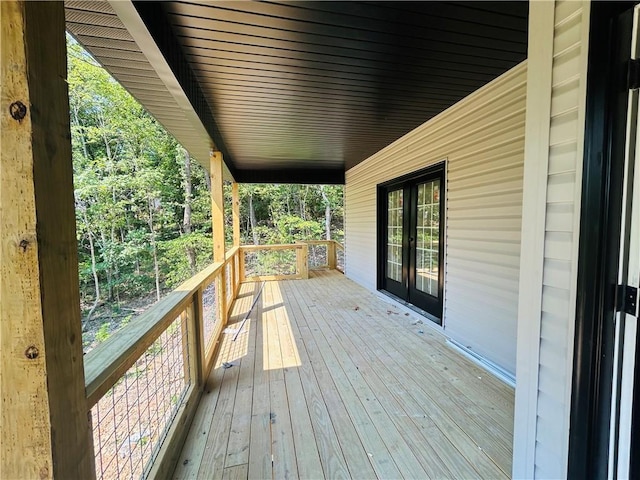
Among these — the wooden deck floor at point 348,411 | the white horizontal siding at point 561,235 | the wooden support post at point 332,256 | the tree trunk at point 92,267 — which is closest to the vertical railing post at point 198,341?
the wooden deck floor at point 348,411

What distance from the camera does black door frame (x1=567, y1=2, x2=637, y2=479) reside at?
1.07m

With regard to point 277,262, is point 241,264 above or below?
above

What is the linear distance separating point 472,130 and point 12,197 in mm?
3282

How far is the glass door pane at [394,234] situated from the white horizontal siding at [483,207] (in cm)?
107

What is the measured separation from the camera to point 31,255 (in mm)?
662

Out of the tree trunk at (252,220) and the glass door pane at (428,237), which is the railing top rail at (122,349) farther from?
the tree trunk at (252,220)

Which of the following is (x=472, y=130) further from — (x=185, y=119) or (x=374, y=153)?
(x=185, y=119)

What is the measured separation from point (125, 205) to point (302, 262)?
27.6 feet

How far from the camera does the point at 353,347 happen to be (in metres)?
3.14

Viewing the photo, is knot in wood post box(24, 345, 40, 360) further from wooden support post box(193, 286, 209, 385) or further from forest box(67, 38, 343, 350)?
forest box(67, 38, 343, 350)

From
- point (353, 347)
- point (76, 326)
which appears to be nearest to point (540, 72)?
point (76, 326)

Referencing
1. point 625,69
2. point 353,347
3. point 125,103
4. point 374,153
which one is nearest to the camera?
point 625,69

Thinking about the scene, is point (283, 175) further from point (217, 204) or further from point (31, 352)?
point (31, 352)

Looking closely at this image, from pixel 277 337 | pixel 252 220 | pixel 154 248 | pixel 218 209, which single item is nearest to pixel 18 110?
pixel 277 337
